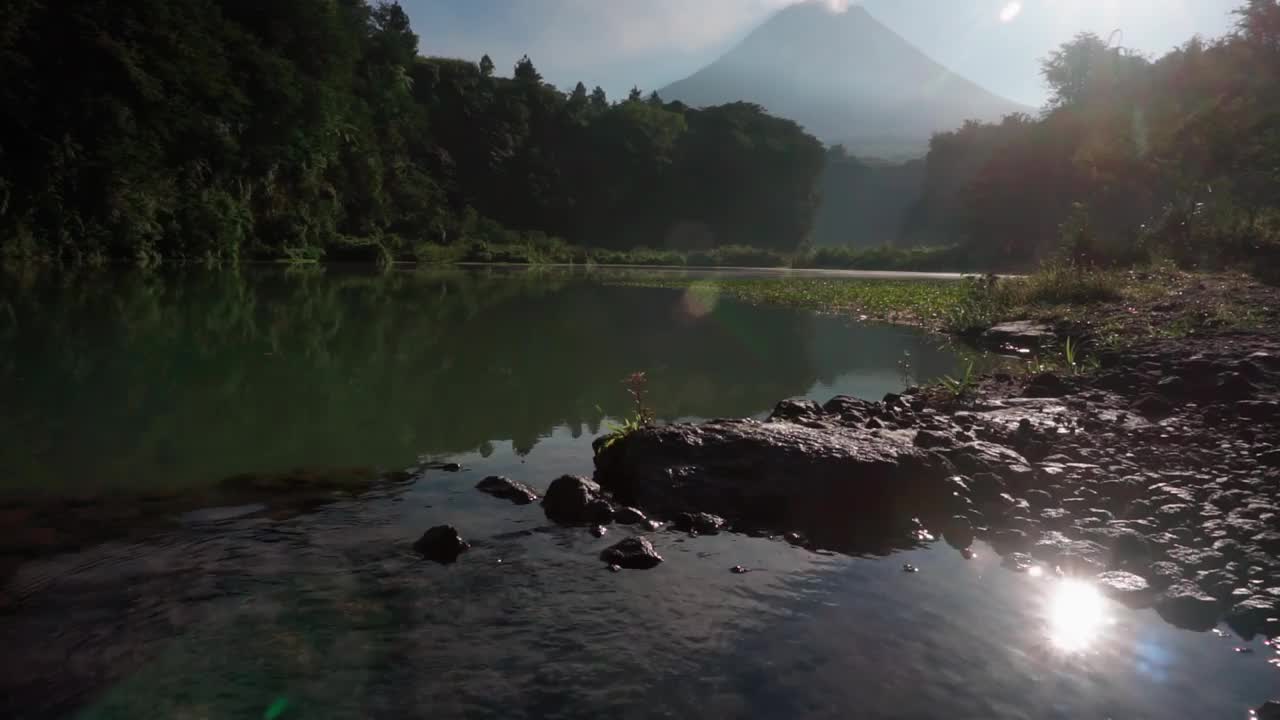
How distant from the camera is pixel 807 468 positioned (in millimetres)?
4648

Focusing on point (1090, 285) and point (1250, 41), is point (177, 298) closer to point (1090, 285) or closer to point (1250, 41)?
point (1090, 285)

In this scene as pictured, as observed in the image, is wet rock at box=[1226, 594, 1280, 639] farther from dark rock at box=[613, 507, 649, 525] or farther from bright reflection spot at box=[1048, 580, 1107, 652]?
dark rock at box=[613, 507, 649, 525]

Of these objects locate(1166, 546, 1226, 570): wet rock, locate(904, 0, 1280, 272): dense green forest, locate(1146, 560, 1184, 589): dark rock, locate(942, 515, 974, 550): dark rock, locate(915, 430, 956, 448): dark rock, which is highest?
locate(904, 0, 1280, 272): dense green forest

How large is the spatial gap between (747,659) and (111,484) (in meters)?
4.13

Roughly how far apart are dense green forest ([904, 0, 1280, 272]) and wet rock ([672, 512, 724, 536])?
1317cm

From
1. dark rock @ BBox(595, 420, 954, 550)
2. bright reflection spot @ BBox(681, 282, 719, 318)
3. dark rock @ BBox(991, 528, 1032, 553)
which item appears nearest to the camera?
dark rock @ BBox(991, 528, 1032, 553)

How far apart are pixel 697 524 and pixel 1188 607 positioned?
92.5 inches

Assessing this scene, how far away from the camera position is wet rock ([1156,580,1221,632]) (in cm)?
328

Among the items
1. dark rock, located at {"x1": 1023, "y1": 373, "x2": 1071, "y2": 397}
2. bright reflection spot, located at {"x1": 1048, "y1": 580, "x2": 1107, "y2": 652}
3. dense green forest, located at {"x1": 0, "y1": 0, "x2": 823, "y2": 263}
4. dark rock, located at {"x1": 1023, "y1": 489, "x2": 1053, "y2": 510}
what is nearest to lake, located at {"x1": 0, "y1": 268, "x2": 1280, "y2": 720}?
bright reflection spot, located at {"x1": 1048, "y1": 580, "x2": 1107, "y2": 652}

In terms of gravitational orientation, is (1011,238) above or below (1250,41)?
below

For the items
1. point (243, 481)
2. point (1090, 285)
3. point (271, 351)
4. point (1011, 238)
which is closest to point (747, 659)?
point (243, 481)

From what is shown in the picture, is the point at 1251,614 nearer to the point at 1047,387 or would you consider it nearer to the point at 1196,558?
the point at 1196,558

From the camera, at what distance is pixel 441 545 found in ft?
12.4

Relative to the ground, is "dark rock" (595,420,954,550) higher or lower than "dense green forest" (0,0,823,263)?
lower
